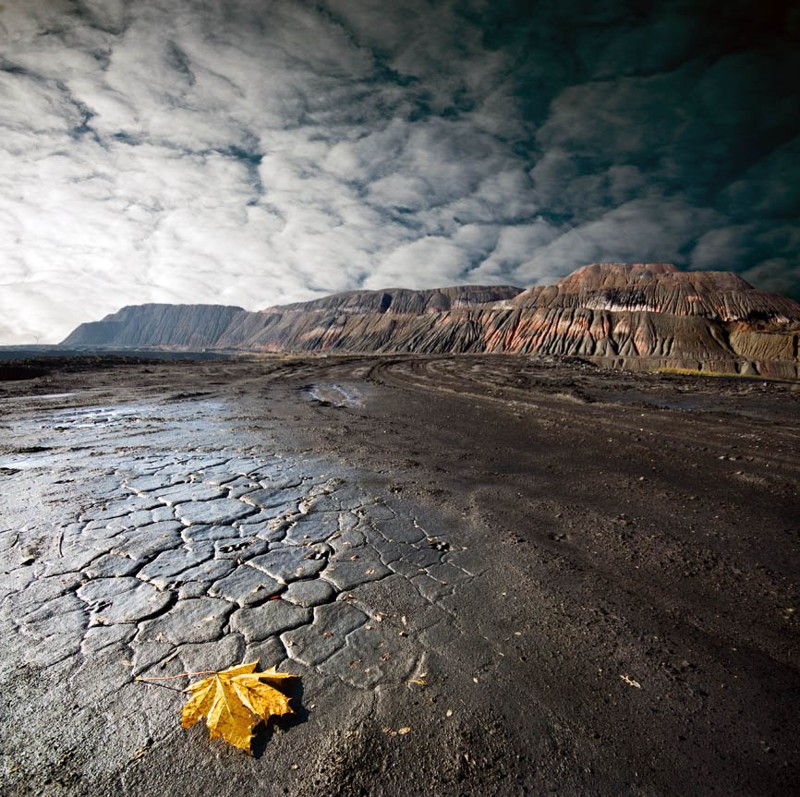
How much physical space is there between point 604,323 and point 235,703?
75.1 metres

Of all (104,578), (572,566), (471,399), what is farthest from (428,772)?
(471,399)

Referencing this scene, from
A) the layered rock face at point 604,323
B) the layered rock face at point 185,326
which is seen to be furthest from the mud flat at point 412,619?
the layered rock face at point 185,326

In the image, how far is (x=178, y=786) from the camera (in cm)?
159

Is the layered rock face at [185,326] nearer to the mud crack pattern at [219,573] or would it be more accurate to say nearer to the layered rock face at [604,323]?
the layered rock face at [604,323]

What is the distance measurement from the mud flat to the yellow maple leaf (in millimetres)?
60

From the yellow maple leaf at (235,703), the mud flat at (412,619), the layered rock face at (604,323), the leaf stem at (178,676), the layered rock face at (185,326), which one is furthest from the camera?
the layered rock face at (185,326)

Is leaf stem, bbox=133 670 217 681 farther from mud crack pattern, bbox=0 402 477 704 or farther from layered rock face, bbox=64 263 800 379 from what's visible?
layered rock face, bbox=64 263 800 379

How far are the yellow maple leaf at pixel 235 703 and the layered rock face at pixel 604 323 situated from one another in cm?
4187

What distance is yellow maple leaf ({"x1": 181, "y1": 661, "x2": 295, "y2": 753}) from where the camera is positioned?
1816 mm

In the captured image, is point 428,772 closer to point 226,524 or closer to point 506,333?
point 226,524

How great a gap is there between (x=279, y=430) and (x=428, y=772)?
25.2ft

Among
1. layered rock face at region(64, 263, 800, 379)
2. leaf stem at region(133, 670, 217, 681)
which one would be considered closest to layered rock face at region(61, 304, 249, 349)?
layered rock face at region(64, 263, 800, 379)

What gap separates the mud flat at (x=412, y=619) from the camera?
5.57ft

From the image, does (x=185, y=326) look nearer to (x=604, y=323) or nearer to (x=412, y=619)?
(x=604, y=323)
